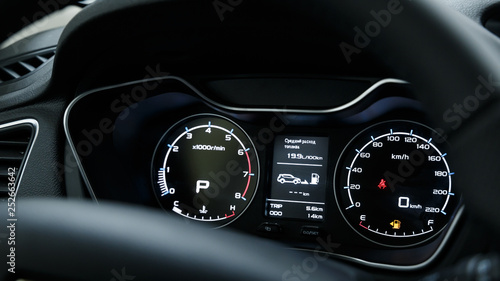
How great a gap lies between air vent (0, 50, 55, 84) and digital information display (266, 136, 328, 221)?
2.19 ft

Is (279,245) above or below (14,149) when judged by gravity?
above

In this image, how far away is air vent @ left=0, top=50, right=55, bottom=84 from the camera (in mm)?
1714

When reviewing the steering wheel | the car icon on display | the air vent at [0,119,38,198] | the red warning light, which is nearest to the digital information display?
the car icon on display

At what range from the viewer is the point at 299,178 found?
5.78 feet

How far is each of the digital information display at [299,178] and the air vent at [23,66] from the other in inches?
26.3

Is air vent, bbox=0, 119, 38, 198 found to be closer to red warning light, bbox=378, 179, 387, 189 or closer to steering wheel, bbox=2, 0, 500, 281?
steering wheel, bbox=2, 0, 500, 281

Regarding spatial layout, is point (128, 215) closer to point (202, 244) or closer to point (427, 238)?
point (202, 244)

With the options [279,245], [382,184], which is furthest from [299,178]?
[279,245]

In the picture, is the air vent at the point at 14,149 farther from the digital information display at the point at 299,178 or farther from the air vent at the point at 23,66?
the digital information display at the point at 299,178

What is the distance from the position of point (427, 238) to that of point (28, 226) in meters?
1.13

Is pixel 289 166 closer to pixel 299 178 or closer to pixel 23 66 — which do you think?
pixel 299 178

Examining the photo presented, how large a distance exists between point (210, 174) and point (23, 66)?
580 millimetres

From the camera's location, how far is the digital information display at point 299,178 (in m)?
1.75

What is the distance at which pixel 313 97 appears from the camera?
1.66m
